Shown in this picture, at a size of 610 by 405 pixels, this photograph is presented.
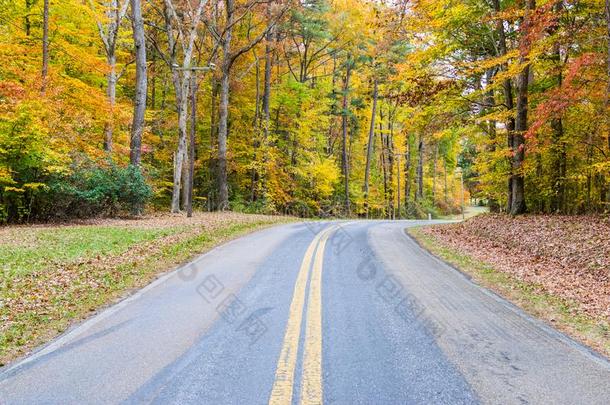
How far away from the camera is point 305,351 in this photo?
13.7ft

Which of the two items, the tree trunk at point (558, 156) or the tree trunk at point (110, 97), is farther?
the tree trunk at point (110, 97)

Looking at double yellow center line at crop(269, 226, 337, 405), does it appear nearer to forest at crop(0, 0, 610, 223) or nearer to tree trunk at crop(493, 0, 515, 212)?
forest at crop(0, 0, 610, 223)

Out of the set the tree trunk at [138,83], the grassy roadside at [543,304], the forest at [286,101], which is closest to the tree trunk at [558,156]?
the forest at [286,101]

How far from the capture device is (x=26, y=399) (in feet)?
11.0

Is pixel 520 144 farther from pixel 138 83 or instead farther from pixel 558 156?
pixel 138 83

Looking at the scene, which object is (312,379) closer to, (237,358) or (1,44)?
(237,358)

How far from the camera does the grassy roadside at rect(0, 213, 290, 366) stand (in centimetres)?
537

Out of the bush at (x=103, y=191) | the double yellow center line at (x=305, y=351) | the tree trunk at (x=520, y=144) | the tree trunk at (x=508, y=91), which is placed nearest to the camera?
the double yellow center line at (x=305, y=351)

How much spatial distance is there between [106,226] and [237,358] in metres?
12.0

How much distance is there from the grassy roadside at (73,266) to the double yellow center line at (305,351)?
2.83 meters

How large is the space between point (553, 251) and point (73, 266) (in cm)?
1104

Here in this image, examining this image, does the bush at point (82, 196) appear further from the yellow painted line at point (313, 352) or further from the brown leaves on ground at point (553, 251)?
the brown leaves on ground at point (553, 251)

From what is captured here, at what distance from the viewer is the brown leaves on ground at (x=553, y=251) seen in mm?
7492

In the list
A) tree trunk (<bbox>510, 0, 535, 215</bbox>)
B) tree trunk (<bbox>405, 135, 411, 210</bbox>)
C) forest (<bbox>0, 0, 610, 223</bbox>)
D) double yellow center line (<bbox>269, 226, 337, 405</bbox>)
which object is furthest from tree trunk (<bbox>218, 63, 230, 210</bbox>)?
tree trunk (<bbox>405, 135, 411, 210</bbox>)
